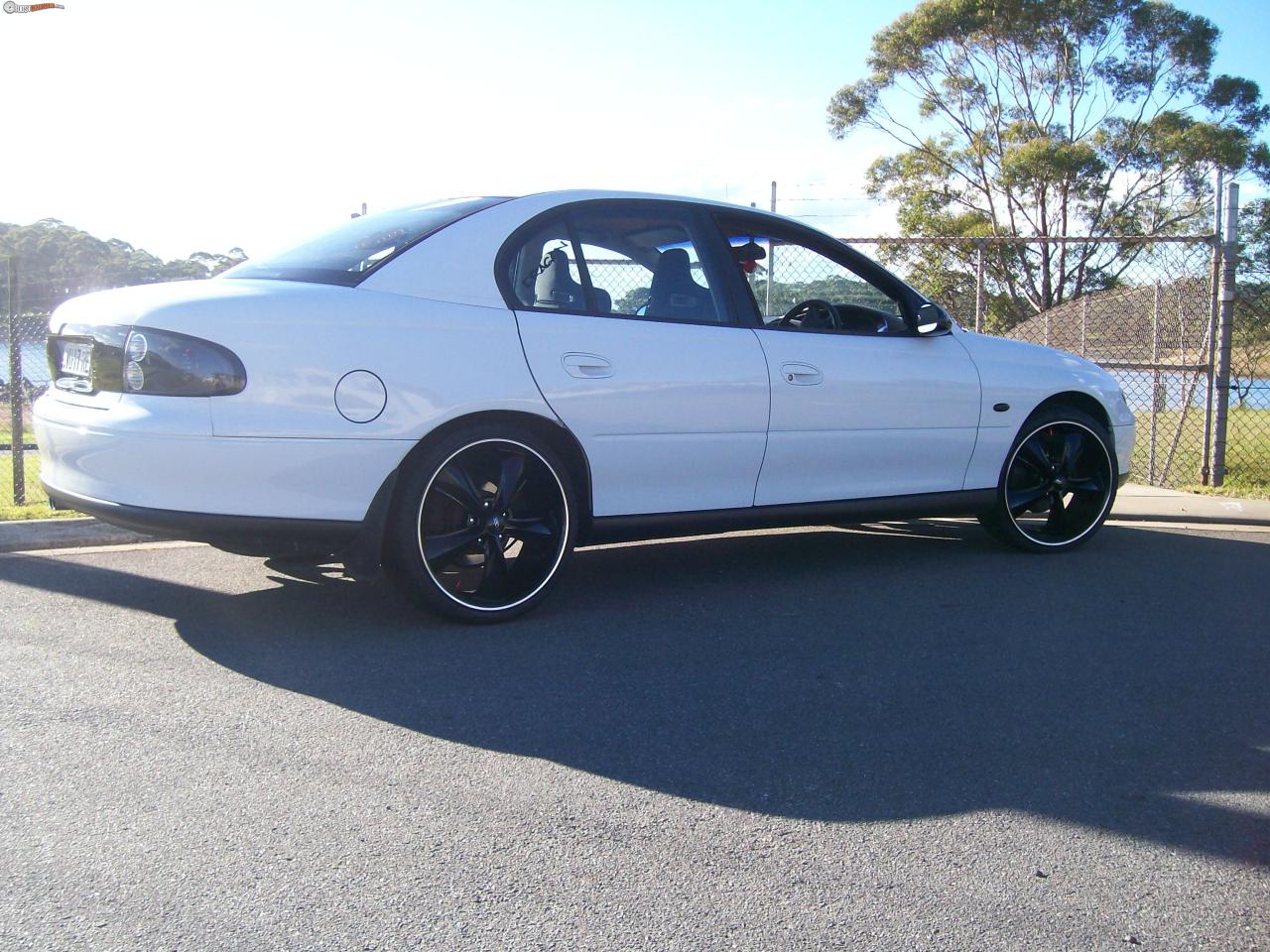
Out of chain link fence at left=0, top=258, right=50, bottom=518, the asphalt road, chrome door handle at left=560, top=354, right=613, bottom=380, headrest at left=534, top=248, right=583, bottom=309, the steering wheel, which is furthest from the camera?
chain link fence at left=0, top=258, right=50, bottom=518

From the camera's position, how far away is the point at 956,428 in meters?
5.75

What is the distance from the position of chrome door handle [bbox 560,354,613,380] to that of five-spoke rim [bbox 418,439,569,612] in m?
0.35

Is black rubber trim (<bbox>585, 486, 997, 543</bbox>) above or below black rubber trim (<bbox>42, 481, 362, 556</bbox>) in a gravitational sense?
below

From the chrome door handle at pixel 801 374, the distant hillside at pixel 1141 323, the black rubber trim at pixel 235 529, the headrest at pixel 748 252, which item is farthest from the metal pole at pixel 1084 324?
the black rubber trim at pixel 235 529

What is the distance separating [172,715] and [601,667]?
53.8 inches

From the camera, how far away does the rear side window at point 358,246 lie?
14.3 ft

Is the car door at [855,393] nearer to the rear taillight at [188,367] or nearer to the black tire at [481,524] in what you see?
the black tire at [481,524]

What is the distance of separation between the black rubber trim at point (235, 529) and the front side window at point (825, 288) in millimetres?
2132

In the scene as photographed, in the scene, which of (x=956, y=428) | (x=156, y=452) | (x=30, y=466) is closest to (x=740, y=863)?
(x=156, y=452)

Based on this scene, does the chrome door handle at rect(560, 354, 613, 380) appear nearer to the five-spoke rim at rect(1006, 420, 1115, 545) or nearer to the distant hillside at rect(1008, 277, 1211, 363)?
the five-spoke rim at rect(1006, 420, 1115, 545)

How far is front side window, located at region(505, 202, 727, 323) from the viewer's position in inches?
183

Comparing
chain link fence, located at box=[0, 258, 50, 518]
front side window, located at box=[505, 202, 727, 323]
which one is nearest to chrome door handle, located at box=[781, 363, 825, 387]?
front side window, located at box=[505, 202, 727, 323]

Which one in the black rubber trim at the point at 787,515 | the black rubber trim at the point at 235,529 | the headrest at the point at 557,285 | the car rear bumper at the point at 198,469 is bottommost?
the black rubber trim at the point at 787,515

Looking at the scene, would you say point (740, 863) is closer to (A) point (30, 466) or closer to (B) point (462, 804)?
(B) point (462, 804)
